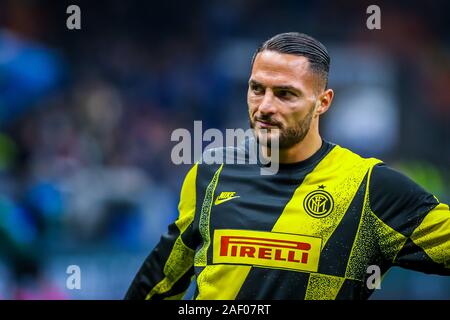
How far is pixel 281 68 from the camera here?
3.32 m

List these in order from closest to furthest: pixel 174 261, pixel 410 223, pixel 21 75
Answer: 1. pixel 410 223
2. pixel 174 261
3. pixel 21 75

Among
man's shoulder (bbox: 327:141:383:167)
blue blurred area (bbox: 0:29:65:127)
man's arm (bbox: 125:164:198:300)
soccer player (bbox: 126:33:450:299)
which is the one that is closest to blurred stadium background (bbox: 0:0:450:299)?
blue blurred area (bbox: 0:29:65:127)

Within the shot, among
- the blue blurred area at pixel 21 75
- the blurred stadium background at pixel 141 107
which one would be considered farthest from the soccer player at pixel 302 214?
the blue blurred area at pixel 21 75

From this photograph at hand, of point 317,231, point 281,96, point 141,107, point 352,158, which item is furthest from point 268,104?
point 141,107

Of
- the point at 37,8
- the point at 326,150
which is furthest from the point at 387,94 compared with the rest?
the point at 326,150

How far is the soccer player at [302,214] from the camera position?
3209 mm

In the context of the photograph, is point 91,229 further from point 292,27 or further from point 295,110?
point 295,110

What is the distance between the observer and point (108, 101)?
1077cm

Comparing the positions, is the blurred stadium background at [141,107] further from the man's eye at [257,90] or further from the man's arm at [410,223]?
the man's arm at [410,223]

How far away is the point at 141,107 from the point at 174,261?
783 cm

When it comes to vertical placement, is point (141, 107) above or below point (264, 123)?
below

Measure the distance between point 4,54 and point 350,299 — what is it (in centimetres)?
766

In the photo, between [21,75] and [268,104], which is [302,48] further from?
[21,75]

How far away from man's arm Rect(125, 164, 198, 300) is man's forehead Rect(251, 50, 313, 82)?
0.55 meters
